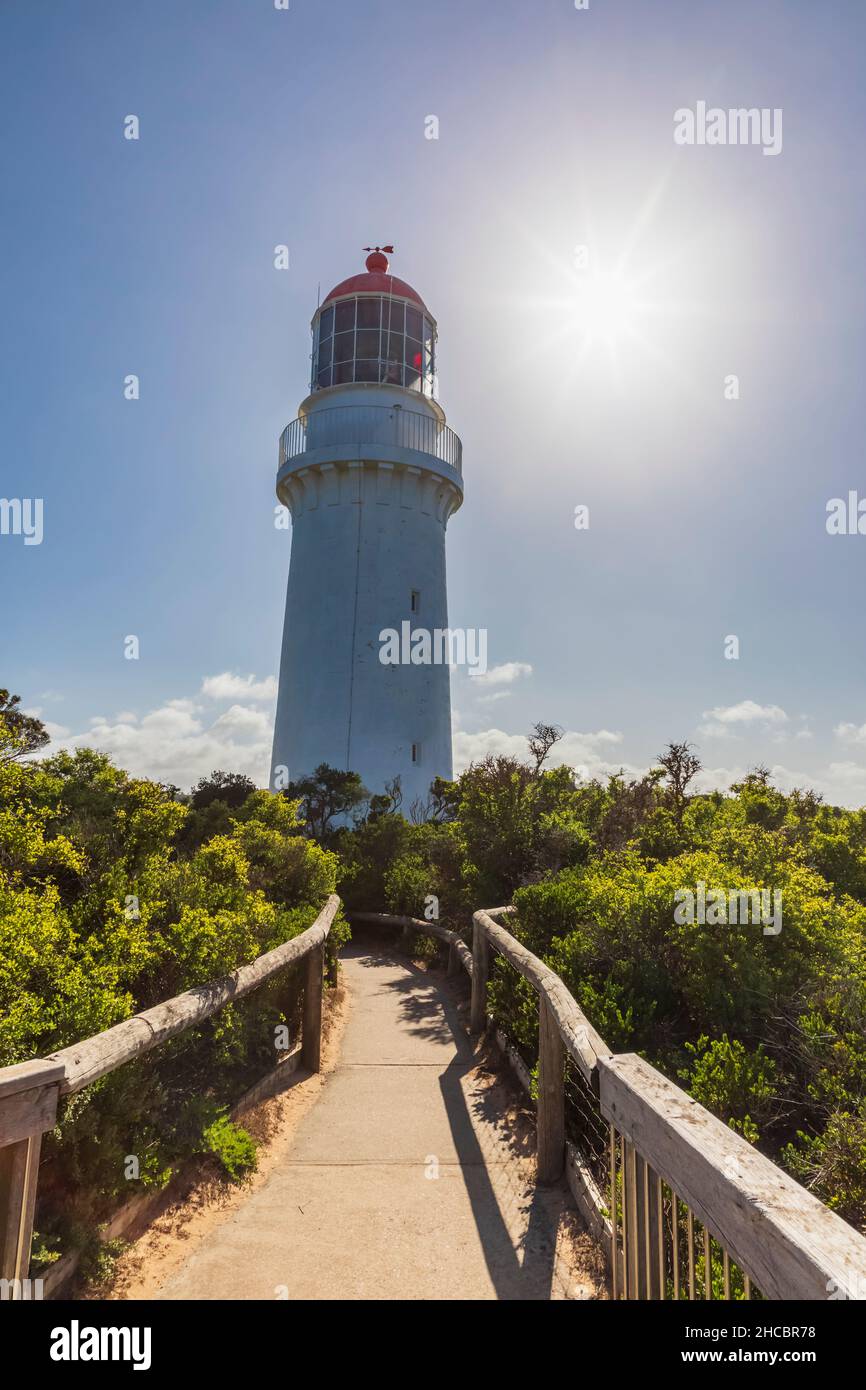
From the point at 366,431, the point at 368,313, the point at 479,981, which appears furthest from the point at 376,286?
the point at 479,981

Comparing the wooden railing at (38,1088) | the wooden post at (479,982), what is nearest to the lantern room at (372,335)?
the wooden post at (479,982)

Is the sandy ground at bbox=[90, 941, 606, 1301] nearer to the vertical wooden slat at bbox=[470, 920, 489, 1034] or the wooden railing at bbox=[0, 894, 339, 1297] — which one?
the vertical wooden slat at bbox=[470, 920, 489, 1034]

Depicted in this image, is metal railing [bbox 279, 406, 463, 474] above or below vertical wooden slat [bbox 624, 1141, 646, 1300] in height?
above

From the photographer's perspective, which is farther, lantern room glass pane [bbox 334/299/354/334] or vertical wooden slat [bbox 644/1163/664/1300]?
lantern room glass pane [bbox 334/299/354/334]

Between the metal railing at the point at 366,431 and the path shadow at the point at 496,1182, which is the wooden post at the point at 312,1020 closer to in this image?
the path shadow at the point at 496,1182

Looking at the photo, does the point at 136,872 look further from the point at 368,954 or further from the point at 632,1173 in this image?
the point at 368,954

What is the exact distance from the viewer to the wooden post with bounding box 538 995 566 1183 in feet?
16.2

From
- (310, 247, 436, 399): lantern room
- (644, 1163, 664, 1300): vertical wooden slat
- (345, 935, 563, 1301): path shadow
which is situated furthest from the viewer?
(310, 247, 436, 399): lantern room

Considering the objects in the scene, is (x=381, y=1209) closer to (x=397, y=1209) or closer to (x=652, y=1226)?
(x=397, y=1209)

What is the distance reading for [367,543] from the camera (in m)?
21.0

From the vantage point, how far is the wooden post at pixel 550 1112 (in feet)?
16.2

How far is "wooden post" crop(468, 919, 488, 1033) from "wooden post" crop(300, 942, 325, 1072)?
188cm

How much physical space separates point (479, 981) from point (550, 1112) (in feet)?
11.2

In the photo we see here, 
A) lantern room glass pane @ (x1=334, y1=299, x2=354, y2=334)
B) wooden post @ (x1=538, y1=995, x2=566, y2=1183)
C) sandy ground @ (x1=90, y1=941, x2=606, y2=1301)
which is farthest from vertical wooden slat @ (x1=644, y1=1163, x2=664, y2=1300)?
lantern room glass pane @ (x1=334, y1=299, x2=354, y2=334)
